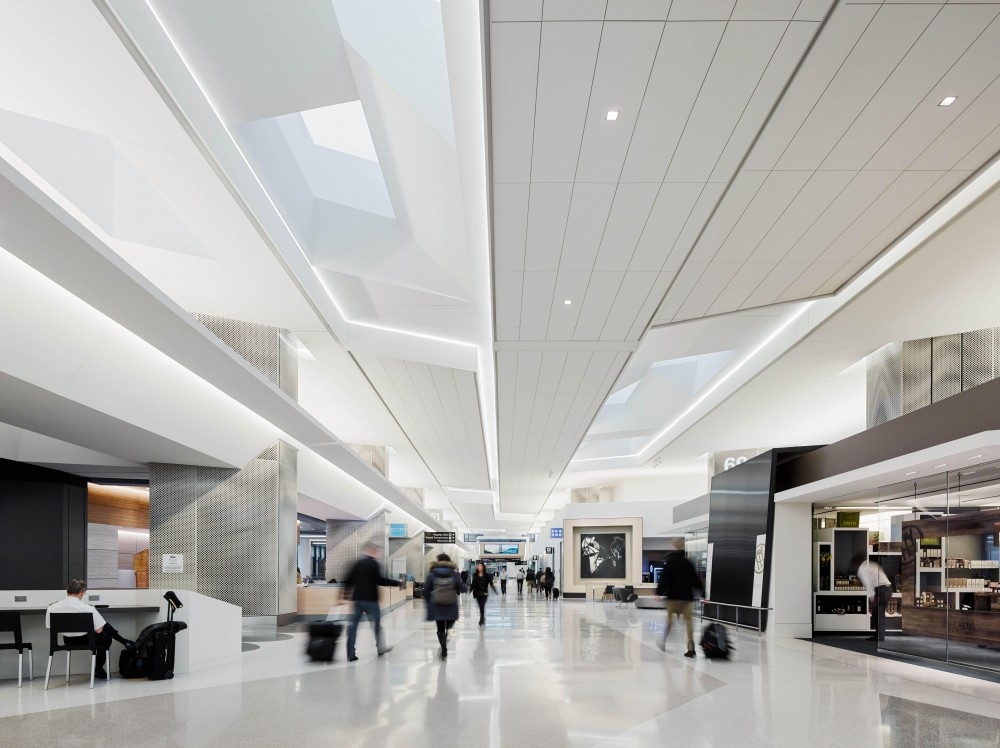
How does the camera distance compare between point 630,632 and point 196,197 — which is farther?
point 630,632

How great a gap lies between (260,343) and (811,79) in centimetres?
1008

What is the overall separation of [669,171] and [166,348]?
6.37 meters

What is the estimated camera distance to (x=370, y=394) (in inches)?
727

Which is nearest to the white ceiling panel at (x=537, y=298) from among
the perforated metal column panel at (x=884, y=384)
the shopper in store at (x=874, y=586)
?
the perforated metal column panel at (x=884, y=384)

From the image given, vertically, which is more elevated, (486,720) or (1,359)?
(1,359)

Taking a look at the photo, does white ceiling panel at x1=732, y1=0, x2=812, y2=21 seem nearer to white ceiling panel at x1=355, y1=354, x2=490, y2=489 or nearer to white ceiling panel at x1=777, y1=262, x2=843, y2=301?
white ceiling panel at x1=777, y1=262, x2=843, y2=301

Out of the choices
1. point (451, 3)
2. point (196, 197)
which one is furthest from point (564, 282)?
point (451, 3)

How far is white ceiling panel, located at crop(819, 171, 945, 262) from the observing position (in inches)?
323

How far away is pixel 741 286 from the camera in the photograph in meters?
11.4

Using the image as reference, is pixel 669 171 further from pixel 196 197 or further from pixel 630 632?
pixel 630 632

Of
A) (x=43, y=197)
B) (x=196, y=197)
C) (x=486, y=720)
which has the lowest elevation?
(x=486, y=720)

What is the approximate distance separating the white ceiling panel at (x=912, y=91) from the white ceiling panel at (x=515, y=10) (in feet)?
8.56

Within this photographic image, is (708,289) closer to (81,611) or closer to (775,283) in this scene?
(775,283)

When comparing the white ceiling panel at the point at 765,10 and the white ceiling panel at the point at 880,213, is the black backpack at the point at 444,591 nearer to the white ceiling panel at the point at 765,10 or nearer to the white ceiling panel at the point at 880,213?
the white ceiling panel at the point at 880,213
